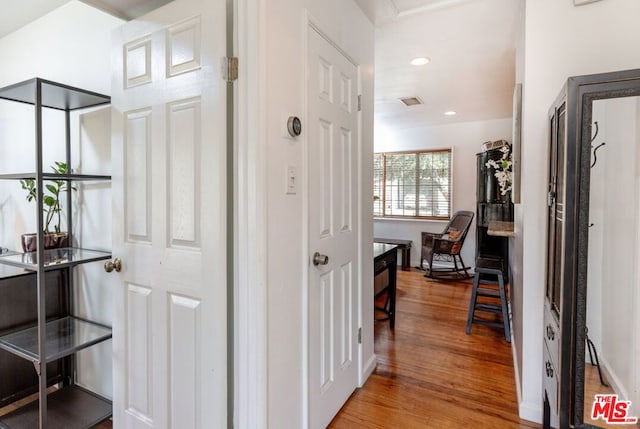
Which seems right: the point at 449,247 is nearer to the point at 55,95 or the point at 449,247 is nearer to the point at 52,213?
the point at 52,213

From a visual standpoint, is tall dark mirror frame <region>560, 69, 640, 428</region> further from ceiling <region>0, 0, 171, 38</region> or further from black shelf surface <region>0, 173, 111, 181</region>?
black shelf surface <region>0, 173, 111, 181</region>

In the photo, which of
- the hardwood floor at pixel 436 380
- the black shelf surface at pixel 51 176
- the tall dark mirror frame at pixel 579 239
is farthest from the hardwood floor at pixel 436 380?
the black shelf surface at pixel 51 176

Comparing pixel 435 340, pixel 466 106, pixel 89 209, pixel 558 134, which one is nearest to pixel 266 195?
pixel 558 134

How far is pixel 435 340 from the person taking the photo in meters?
2.91

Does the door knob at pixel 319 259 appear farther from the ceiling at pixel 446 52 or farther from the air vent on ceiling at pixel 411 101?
the air vent on ceiling at pixel 411 101

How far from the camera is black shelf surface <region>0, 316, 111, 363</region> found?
1.61 m

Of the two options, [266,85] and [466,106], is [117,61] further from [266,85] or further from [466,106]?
[466,106]

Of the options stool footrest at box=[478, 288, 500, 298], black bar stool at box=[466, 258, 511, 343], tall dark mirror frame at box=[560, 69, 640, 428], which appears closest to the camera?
tall dark mirror frame at box=[560, 69, 640, 428]

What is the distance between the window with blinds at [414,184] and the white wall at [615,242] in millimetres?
4494

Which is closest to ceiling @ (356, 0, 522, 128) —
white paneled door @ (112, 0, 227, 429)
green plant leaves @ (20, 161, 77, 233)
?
white paneled door @ (112, 0, 227, 429)

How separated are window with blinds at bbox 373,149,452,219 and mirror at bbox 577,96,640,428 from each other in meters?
4.49

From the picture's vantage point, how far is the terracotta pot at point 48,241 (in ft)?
6.15

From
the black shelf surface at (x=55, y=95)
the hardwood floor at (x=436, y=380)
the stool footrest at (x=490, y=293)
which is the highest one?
the black shelf surface at (x=55, y=95)

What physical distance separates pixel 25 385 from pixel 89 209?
1205 millimetres
